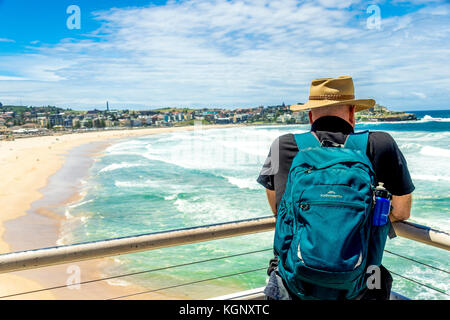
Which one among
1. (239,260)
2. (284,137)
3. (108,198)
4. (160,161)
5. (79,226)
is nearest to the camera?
(284,137)

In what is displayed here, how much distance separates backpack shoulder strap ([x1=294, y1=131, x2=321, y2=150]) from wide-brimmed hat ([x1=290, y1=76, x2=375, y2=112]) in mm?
154

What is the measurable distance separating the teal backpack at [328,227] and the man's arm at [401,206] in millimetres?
293

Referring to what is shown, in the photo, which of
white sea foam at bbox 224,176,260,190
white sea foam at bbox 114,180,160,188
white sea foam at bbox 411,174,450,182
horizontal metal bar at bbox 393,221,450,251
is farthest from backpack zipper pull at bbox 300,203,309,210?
white sea foam at bbox 411,174,450,182

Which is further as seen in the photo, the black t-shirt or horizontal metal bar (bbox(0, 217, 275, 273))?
horizontal metal bar (bbox(0, 217, 275, 273))

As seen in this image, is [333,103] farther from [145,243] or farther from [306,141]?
[145,243]

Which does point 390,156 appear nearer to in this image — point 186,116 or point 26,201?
point 26,201

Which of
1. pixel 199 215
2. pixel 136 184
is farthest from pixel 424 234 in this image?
pixel 136 184

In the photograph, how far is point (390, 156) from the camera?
5.05ft

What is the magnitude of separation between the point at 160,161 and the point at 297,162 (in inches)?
1156

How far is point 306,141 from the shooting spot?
63.2 inches

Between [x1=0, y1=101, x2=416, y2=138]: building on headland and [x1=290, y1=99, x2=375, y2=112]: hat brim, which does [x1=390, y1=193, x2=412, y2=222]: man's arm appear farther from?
[x1=0, y1=101, x2=416, y2=138]: building on headland

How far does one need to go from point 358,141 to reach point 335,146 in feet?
0.33

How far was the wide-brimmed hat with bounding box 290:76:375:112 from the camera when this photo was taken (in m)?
1.70

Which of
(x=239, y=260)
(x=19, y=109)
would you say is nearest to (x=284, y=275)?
(x=239, y=260)
